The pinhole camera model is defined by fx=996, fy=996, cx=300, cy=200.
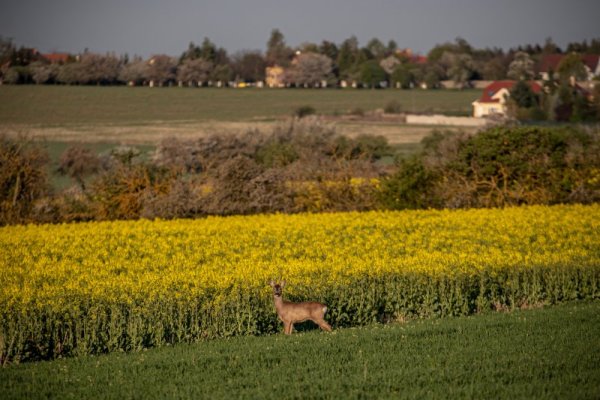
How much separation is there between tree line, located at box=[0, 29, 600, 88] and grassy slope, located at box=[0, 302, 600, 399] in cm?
7628

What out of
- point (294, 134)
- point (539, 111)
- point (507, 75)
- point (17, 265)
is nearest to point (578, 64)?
point (507, 75)

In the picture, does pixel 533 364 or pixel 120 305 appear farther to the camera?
pixel 120 305

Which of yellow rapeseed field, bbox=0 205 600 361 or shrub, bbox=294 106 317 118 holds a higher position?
yellow rapeseed field, bbox=0 205 600 361

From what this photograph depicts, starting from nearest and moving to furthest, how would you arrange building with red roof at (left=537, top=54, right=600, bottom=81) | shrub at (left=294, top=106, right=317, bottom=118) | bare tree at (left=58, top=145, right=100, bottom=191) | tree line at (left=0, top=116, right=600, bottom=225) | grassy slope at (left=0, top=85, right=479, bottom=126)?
tree line at (left=0, top=116, right=600, bottom=225)
bare tree at (left=58, top=145, right=100, bottom=191)
grassy slope at (left=0, top=85, right=479, bottom=126)
shrub at (left=294, top=106, right=317, bottom=118)
building with red roof at (left=537, top=54, right=600, bottom=81)

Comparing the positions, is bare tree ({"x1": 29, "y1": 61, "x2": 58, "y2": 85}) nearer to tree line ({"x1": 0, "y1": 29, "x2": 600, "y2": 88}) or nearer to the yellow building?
tree line ({"x1": 0, "y1": 29, "x2": 600, "y2": 88})

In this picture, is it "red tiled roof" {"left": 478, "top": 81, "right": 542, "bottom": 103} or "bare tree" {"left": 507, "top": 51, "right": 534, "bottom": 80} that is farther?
"bare tree" {"left": 507, "top": 51, "right": 534, "bottom": 80}

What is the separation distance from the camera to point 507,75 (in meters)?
101

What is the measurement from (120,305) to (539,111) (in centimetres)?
6031

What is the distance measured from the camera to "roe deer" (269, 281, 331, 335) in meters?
16.2

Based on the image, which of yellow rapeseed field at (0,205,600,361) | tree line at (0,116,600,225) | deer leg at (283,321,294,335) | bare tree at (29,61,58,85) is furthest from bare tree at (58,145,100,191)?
bare tree at (29,61,58,85)

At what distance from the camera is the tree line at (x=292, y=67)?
316ft

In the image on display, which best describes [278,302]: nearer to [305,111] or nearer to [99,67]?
[305,111]

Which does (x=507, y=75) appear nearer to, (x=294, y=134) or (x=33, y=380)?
(x=294, y=134)

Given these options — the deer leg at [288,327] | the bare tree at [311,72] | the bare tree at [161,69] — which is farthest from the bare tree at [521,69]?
the deer leg at [288,327]
